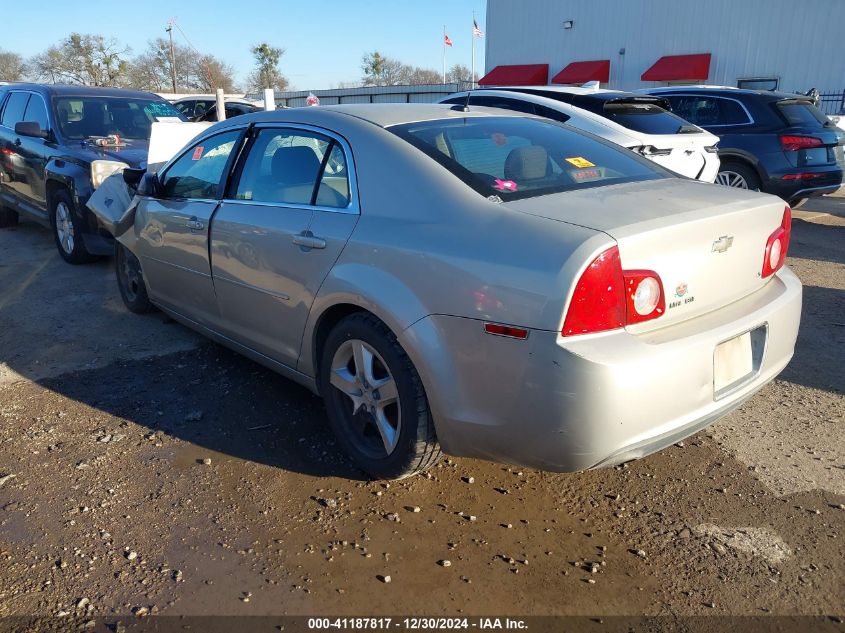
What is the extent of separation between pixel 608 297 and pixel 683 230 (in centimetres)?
47

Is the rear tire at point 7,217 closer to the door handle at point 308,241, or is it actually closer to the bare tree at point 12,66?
the door handle at point 308,241

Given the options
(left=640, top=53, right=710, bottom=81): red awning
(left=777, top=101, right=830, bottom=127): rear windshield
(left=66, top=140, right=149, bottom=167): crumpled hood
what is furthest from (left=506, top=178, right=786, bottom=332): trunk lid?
(left=640, top=53, right=710, bottom=81): red awning

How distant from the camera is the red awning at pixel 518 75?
3188 cm

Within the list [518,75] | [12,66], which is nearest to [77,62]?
[12,66]

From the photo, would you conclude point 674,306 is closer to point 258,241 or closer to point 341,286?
point 341,286

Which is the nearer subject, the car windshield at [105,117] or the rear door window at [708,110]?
the car windshield at [105,117]

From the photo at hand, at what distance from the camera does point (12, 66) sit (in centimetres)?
5991

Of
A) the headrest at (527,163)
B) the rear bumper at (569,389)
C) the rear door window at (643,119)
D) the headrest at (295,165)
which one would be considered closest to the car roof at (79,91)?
the headrest at (295,165)

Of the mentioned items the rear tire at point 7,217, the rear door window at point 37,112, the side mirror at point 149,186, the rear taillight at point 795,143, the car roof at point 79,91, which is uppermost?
the car roof at point 79,91

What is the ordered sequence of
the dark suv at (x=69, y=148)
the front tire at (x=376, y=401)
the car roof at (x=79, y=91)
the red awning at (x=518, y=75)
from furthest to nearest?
1. the red awning at (x=518, y=75)
2. the car roof at (x=79, y=91)
3. the dark suv at (x=69, y=148)
4. the front tire at (x=376, y=401)

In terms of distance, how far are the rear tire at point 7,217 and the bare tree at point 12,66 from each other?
58298 mm

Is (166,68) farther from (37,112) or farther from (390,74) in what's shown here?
(37,112)

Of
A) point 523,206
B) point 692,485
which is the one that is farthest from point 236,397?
point 692,485

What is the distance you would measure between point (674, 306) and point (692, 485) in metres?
1.03
